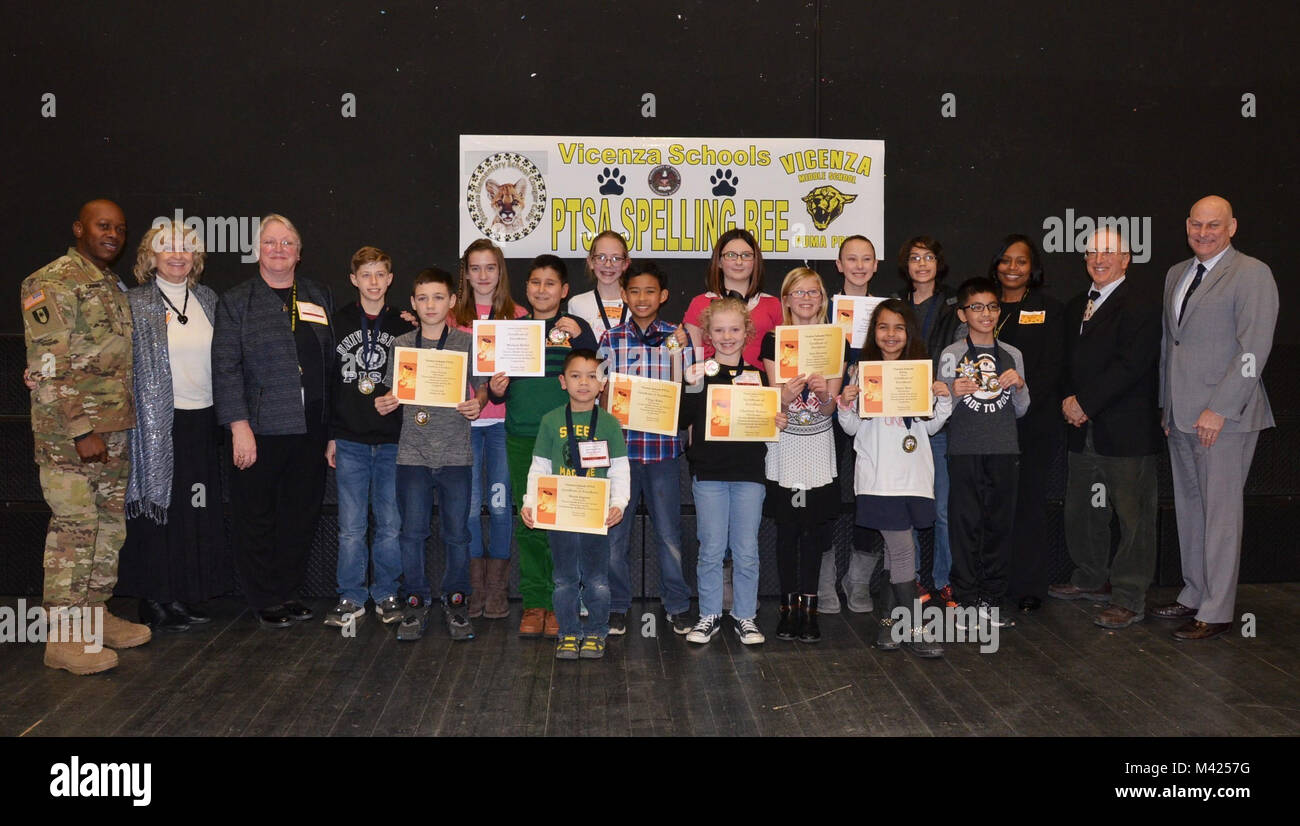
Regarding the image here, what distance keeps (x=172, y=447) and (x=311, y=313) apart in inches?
34.9

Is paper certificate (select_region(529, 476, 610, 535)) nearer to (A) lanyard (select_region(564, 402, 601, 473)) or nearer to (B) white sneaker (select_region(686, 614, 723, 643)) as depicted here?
(A) lanyard (select_region(564, 402, 601, 473))

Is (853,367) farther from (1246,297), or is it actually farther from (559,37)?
(559,37)

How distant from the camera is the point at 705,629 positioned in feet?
15.9

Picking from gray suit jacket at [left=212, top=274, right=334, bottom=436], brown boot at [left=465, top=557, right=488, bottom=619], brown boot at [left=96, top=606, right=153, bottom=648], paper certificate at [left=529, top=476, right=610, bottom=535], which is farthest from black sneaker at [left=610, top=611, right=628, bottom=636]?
brown boot at [left=96, top=606, right=153, bottom=648]

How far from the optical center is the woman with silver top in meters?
4.81

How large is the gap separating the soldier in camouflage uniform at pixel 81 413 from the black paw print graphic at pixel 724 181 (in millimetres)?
3158

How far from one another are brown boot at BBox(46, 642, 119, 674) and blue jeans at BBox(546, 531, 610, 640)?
6.16 feet

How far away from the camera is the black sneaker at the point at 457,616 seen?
4863mm

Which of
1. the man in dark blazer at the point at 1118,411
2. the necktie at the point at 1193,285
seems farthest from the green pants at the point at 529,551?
the necktie at the point at 1193,285

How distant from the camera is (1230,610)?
4977 mm

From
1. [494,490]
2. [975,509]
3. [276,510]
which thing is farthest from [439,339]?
[975,509]

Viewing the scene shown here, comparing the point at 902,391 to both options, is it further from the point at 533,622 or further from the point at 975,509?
the point at 533,622

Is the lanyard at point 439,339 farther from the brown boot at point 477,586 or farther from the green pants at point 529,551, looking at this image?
Answer: the brown boot at point 477,586
